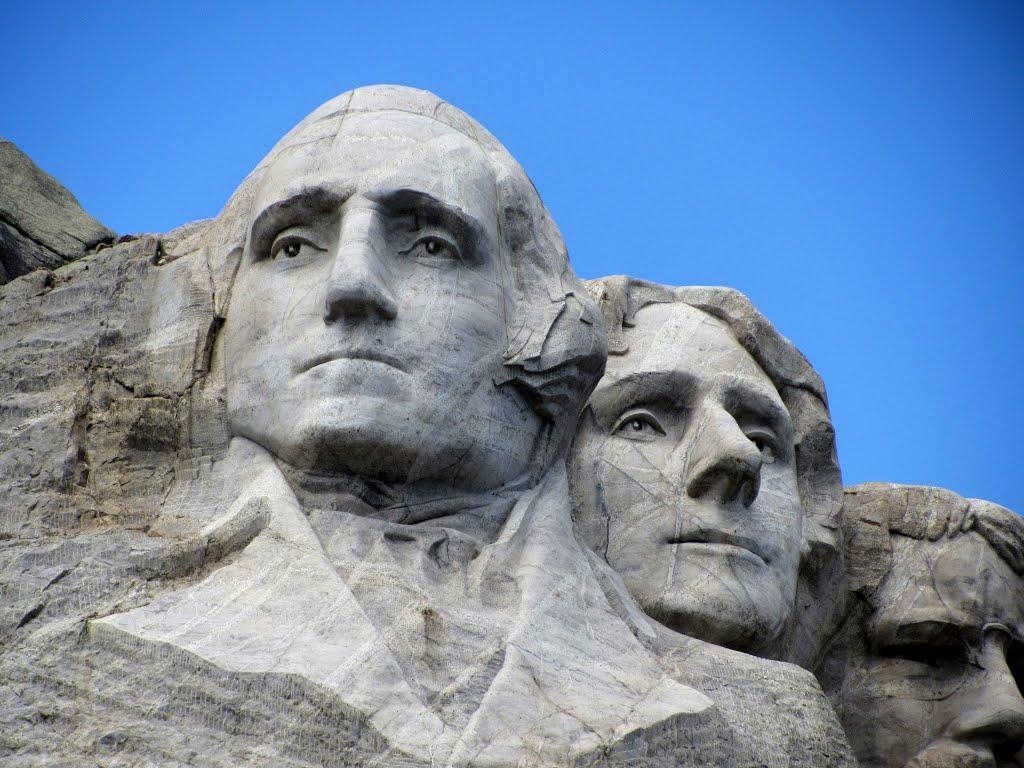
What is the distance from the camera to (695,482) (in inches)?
353

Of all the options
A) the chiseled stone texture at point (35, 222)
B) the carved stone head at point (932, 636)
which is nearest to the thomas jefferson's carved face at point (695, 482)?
the carved stone head at point (932, 636)

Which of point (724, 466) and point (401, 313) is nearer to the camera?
point (401, 313)

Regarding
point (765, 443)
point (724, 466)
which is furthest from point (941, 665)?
point (724, 466)

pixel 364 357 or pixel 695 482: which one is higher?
pixel 695 482

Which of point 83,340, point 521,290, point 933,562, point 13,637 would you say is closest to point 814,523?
point 933,562

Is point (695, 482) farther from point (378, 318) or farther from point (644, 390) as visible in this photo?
point (378, 318)

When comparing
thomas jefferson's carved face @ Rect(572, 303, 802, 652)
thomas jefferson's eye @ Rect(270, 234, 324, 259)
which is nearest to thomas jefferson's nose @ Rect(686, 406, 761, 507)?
thomas jefferson's carved face @ Rect(572, 303, 802, 652)

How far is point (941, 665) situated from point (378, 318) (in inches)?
132

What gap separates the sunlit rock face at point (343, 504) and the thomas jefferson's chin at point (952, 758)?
0.89 m

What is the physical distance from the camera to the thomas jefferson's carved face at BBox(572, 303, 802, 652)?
874 cm

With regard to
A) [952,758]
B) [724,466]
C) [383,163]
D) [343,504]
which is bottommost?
[952,758]

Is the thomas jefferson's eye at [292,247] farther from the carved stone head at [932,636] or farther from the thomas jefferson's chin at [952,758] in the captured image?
the thomas jefferson's chin at [952,758]

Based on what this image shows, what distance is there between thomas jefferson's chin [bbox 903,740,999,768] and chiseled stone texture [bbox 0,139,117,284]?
4.26 m

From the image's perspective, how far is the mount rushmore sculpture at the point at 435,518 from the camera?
267 inches
